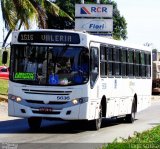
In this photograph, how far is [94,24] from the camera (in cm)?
4466

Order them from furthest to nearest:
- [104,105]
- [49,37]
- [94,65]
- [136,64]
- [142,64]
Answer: [142,64] < [136,64] < [104,105] < [94,65] < [49,37]

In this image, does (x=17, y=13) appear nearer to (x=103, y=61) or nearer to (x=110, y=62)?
(x=110, y=62)

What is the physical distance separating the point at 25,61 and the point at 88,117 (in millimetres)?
2356

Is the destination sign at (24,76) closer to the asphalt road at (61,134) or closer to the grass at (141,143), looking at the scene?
the asphalt road at (61,134)

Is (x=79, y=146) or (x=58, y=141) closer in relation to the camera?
(x=79, y=146)

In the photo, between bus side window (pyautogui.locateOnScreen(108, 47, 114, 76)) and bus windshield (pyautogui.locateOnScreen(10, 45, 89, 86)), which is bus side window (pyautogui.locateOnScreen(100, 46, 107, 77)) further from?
bus windshield (pyautogui.locateOnScreen(10, 45, 89, 86))

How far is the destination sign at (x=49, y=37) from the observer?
19.4m

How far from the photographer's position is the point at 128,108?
24.6 metres

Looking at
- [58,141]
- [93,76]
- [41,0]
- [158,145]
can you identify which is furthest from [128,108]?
[41,0]

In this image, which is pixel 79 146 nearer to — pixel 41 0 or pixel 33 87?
pixel 33 87

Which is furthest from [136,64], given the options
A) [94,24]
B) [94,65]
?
[94,24]

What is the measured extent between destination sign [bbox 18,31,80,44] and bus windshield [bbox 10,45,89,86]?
0.57 feet

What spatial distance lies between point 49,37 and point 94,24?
2533 cm

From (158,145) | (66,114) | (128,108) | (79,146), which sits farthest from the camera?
(128,108)
